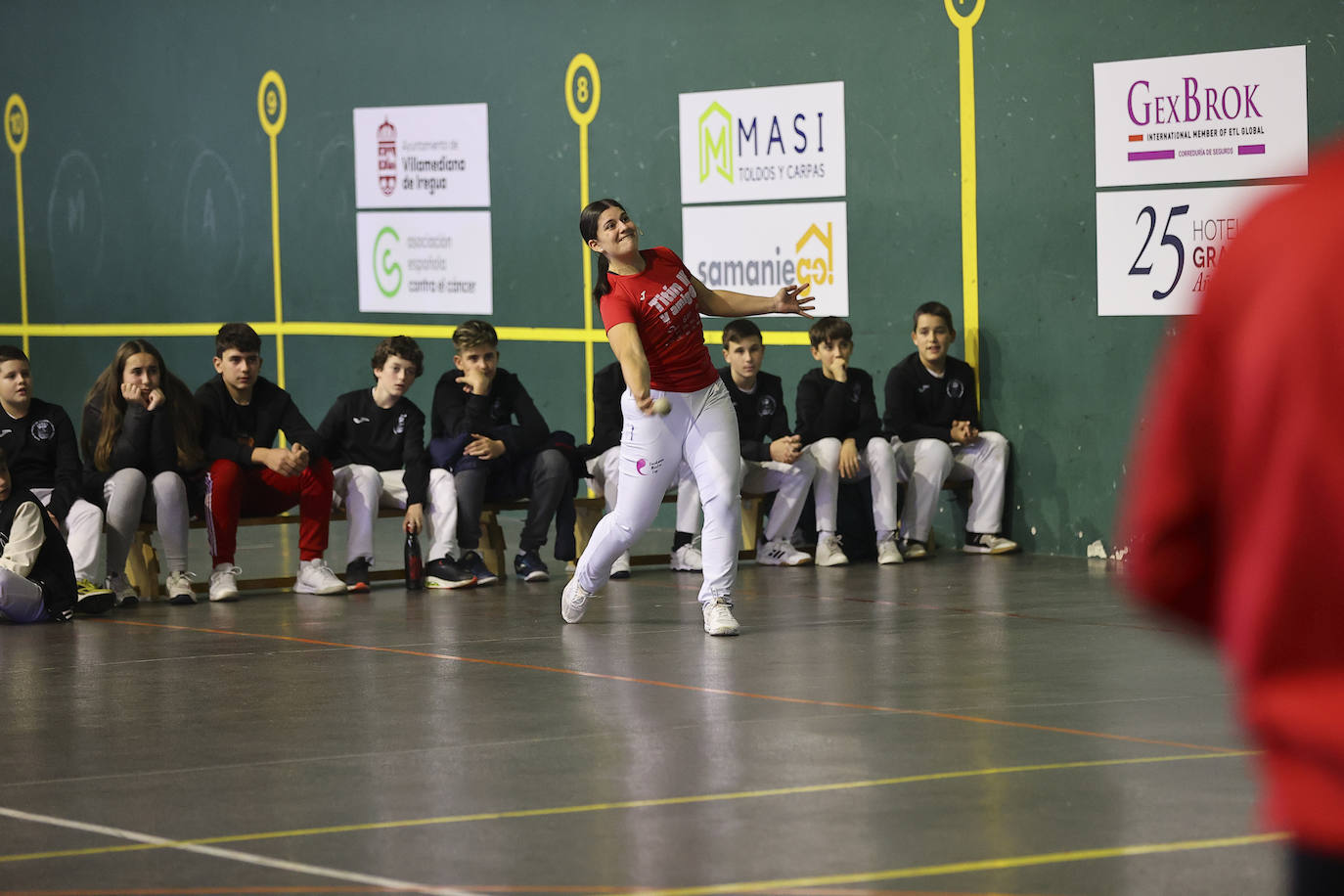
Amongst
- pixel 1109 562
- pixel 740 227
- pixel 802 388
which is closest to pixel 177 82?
pixel 740 227

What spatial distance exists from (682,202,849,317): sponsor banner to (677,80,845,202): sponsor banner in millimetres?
91

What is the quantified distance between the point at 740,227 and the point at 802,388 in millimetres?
1715

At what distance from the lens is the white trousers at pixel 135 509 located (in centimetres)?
903

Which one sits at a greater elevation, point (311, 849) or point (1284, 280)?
point (1284, 280)

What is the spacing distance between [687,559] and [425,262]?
13.9ft

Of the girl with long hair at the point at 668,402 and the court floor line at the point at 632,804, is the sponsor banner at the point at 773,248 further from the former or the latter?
the court floor line at the point at 632,804

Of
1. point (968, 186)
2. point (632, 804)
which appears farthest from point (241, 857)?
point (968, 186)

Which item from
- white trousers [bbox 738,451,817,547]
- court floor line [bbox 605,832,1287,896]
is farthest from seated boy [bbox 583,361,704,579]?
court floor line [bbox 605,832,1287,896]

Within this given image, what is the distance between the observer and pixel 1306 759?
169 cm

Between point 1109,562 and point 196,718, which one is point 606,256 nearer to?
point 196,718

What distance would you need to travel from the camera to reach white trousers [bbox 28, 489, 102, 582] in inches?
348

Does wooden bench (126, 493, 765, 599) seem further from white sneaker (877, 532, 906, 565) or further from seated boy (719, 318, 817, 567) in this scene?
white sneaker (877, 532, 906, 565)

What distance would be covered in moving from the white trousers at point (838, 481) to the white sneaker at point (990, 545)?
606 millimetres

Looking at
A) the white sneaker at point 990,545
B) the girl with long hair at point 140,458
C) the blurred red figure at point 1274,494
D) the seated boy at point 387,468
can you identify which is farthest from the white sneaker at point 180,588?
the blurred red figure at point 1274,494
